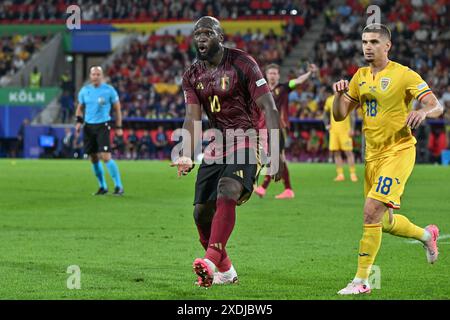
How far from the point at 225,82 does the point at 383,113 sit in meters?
1.39

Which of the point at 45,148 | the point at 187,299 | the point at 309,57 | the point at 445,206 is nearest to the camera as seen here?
the point at 187,299

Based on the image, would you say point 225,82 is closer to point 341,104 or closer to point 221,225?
point 341,104

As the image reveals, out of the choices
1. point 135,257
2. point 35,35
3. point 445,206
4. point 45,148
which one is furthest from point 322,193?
point 35,35

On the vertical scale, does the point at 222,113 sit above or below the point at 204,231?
above

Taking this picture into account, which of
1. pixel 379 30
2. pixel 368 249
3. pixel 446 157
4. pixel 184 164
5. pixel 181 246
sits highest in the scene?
pixel 379 30

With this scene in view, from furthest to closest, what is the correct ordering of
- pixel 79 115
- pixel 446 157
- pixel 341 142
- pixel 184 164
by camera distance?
pixel 446 157
pixel 341 142
pixel 79 115
pixel 184 164

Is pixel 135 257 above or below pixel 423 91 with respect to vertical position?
below

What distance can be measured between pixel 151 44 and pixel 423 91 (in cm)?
3956

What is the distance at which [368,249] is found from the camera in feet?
25.6

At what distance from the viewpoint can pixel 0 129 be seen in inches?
1651

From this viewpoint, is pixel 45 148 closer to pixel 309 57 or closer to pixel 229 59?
pixel 309 57

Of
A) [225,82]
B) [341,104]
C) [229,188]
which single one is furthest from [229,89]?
[341,104]

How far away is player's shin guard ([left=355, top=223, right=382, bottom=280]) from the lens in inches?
303

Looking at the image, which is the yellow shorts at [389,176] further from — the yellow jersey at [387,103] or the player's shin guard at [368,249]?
the player's shin guard at [368,249]
